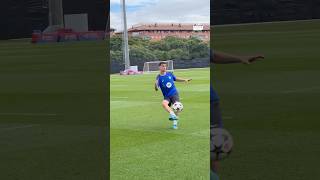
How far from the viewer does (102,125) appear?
1084 centimetres

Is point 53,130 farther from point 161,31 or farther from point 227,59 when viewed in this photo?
point 161,31

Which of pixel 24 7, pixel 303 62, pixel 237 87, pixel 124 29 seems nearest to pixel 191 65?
pixel 124 29

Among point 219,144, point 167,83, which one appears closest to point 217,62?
point 219,144

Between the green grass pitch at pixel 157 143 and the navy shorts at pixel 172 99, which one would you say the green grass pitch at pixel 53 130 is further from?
the navy shorts at pixel 172 99

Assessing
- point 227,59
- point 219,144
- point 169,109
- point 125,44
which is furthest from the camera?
point 125,44

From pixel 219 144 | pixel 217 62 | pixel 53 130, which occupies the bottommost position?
pixel 53 130

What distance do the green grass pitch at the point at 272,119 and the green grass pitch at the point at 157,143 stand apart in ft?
1.52

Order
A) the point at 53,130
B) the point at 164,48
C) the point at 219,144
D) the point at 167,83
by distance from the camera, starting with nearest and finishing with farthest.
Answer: the point at 219,144, the point at 53,130, the point at 167,83, the point at 164,48

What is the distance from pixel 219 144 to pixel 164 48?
Answer: 39.1 meters

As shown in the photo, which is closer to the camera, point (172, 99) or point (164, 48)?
point (172, 99)

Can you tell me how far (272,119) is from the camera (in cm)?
1077

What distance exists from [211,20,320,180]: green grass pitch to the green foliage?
1399 centimetres

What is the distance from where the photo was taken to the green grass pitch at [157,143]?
6762 mm

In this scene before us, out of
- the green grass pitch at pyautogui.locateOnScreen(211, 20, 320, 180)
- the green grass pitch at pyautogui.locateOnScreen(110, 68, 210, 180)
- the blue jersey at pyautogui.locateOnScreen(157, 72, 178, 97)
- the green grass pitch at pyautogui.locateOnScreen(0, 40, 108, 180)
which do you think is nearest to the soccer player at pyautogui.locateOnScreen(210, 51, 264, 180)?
the green grass pitch at pyautogui.locateOnScreen(211, 20, 320, 180)
